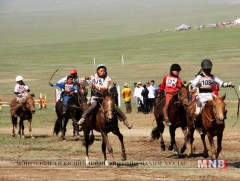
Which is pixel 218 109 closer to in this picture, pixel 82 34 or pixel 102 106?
pixel 102 106

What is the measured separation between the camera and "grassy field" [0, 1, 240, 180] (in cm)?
2781

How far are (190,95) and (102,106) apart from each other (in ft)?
10.6

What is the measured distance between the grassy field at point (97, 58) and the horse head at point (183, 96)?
74.9 inches

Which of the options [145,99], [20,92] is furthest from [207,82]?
[145,99]

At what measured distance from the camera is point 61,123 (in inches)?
1096

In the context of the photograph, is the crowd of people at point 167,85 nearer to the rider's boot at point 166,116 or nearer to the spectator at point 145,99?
the rider's boot at point 166,116

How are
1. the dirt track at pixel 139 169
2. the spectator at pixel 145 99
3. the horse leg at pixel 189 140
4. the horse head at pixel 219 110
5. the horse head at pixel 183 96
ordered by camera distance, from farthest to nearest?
the spectator at pixel 145 99, the horse head at pixel 183 96, the horse leg at pixel 189 140, the horse head at pixel 219 110, the dirt track at pixel 139 169

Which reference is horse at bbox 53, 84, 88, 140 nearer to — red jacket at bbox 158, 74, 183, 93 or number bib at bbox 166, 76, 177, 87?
red jacket at bbox 158, 74, 183, 93

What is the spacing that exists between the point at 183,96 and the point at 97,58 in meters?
76.2

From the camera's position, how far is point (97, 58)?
317ft

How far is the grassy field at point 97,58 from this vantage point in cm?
2781

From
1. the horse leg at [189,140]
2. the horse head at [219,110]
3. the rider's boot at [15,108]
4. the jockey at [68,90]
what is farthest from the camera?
the rider's boot at [15,108]

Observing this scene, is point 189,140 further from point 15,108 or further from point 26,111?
point 15,108

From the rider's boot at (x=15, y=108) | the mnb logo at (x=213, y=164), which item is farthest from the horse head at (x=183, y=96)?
the rider's boot at (x=15, y=108)
